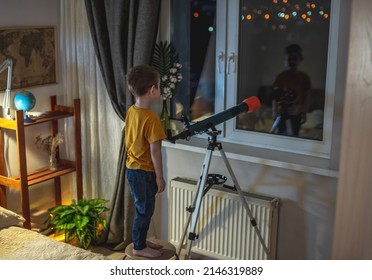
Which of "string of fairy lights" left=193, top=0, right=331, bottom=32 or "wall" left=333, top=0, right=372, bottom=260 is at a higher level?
"string of fairy lights" left=193, top=0, right=331, bottom=32

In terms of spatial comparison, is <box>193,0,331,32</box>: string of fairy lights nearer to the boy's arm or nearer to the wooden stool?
the boy's arm

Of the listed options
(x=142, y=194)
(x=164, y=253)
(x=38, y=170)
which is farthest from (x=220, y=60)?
(x=38, y=170)

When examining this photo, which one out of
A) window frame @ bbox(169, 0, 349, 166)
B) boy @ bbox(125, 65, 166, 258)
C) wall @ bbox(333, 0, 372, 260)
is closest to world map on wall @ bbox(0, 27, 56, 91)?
window frame @ bbox(169, 0, 349, 166)

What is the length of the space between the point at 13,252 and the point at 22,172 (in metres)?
0.93

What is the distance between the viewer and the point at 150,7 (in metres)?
2.97

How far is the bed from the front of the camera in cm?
221

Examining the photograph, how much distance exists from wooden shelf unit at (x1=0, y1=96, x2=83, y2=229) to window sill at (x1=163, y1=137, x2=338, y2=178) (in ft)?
2.18

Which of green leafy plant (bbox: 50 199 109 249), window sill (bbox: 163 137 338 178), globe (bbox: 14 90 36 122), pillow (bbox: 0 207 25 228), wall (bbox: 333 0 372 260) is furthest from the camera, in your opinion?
green leafy plant (bbox: 50 199 109 249)

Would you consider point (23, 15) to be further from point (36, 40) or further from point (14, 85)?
point (14, 85)

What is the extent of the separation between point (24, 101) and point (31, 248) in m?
1.14

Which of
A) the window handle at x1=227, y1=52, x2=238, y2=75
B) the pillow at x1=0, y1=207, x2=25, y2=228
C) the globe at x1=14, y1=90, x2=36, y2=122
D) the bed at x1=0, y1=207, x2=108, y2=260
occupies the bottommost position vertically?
the bed at x1=0, y1=207, x2=108, y2=260

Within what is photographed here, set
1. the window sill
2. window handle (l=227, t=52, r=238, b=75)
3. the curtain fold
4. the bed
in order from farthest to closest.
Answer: the curtain fold, window handle (l=227, t=52, r=238, b=75), the window sill, the bed

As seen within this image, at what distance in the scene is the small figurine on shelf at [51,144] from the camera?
11.3 ft
